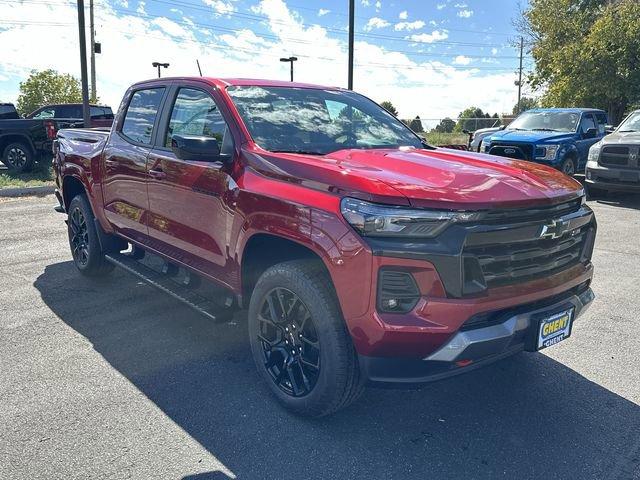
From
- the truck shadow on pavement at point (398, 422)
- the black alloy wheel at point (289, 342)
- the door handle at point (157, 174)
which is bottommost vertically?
the truck shadow on pavement at point (398, 422)

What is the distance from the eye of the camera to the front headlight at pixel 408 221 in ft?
8.29

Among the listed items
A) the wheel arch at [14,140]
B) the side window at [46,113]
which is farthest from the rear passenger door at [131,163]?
the side window at [46,113]

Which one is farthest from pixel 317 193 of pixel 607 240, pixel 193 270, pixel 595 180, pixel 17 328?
pixel 595 180

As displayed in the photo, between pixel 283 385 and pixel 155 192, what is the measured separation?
1.84m

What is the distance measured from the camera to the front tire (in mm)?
2752

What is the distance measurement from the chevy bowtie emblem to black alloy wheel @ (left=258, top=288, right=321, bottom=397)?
1283 mm

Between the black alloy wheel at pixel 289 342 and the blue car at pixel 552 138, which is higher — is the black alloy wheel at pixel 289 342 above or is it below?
below

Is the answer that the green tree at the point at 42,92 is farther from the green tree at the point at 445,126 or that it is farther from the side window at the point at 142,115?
the side window at the point at 142,115

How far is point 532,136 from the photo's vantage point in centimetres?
1163

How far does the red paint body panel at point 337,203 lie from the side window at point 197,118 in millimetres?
82

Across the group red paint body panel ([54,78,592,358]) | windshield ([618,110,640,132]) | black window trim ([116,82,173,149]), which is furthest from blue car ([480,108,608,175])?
black window trim ([116,82,173,149])

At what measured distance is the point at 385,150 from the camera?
3.72 m

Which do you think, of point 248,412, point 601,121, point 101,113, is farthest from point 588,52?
point 248,412

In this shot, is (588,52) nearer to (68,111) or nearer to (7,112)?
(68,111)
